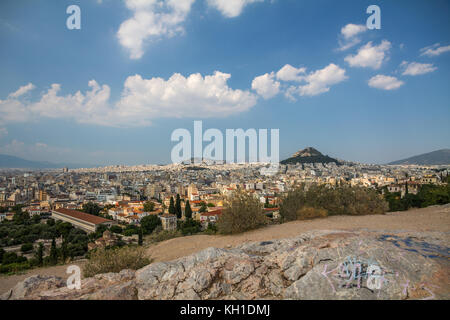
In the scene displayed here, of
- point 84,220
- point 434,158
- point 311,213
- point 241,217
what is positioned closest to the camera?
point 241,217

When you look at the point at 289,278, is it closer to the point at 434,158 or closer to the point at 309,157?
the point at 309,157

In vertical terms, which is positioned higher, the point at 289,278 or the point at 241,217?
the point at 289,278

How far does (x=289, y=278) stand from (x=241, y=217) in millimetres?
6851

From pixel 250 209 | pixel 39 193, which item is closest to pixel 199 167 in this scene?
pixel 39 193

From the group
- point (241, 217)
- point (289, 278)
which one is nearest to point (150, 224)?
point (241, 217)

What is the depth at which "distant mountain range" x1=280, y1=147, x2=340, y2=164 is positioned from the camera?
145525 mm

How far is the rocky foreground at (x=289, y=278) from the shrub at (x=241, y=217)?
6051 mm

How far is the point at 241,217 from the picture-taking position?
10.7m

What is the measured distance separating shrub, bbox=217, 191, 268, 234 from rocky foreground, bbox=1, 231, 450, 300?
605cm

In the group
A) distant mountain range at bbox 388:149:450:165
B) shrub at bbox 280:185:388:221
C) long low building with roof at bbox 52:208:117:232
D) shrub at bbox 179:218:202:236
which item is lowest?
long low building with roof at bbox 52:208:117:232

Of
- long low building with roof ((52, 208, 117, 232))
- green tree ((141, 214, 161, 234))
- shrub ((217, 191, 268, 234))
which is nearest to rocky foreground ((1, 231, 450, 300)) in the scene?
shrub ((217, 191, 268, 234))

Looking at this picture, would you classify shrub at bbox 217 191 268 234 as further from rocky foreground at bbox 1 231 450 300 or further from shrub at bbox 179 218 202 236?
shrub at bbox 179 218 202 236

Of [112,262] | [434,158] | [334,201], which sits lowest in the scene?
[112,262]

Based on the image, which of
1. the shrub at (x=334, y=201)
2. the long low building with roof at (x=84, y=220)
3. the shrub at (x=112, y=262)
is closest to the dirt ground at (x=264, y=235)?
the shrub at (x=334, y=201)
